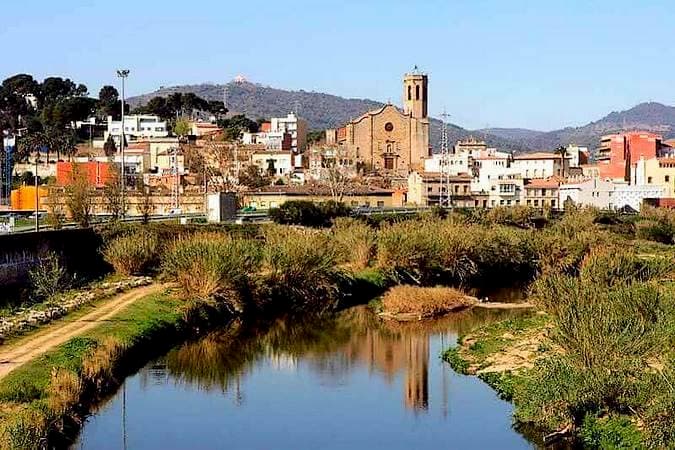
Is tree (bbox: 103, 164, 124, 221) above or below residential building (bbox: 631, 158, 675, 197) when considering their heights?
below

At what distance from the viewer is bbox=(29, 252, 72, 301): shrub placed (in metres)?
33.0

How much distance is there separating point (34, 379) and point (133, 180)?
72.6 metres

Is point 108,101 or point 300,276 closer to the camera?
point 300,276

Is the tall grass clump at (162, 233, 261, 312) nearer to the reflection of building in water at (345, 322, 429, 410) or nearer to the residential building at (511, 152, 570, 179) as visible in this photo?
the reflection of building in water at (345, 322, 429, 410)

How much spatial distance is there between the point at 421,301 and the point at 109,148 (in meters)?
79.4

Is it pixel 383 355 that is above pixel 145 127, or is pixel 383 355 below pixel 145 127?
below

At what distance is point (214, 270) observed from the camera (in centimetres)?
3512

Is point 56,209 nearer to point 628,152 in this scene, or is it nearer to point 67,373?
point 67,373

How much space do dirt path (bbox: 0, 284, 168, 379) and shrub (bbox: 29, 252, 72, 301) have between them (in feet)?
5.22

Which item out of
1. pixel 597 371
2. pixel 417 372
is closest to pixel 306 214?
pixel 417 372

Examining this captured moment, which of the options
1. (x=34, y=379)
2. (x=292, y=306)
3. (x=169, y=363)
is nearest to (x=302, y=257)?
(x=292, y=306)

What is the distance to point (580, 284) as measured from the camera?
98.6 feet

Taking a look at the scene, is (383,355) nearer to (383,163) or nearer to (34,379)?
(34,379)

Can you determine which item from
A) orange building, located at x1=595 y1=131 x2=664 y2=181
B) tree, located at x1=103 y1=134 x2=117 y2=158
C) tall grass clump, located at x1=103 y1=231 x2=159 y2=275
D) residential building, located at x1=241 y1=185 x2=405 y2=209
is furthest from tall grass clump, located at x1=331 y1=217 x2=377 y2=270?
tree, located at x1=103 y1=134 x2=117 y2=158
